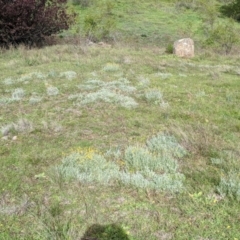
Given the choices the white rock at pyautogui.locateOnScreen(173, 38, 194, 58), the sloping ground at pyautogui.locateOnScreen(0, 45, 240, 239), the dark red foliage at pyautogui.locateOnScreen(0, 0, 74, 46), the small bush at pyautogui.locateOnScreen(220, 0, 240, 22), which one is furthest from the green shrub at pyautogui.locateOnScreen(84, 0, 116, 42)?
the small bush at pyautogui.locateOnScreen(220, 0, 240, 22)

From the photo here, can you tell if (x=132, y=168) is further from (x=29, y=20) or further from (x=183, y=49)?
(x=29, y=20)

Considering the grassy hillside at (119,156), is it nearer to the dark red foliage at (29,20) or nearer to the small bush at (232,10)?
the dark red foliage at (29,20)

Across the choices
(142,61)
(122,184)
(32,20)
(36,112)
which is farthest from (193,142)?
(32,20)

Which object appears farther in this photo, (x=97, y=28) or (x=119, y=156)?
(x=97, y=28)

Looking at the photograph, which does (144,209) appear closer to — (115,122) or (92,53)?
(115,122)

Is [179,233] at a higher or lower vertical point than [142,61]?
higher

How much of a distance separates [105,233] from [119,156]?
1.74 meters

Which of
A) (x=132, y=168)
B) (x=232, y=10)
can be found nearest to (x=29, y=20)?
(x=132, y=168)

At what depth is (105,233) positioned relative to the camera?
328 centimetres

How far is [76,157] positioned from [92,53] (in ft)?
35.7

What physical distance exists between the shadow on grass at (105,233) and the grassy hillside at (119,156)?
1cm

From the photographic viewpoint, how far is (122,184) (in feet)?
13.6

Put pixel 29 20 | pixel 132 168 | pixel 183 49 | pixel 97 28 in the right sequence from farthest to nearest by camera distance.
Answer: pixel 97 28
pixel 29 20
pixel 183 49
pixel 132 168

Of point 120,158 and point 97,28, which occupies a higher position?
point 120,158
